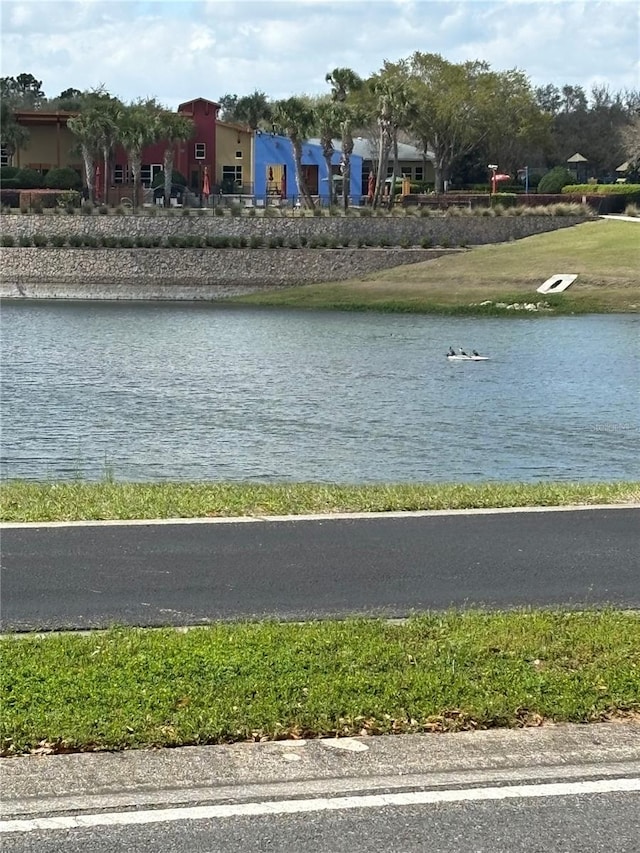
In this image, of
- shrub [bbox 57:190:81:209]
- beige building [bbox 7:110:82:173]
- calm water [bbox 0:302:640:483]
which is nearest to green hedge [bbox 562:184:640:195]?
calm water [bbox 0:302:640:483]

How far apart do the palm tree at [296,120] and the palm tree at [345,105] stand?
2132 mm

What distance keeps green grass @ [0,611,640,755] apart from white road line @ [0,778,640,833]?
60 centimetres

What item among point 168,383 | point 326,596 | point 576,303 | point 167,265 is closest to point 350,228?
point 167,265

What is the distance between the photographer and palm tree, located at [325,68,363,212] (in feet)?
248

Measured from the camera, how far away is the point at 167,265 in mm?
68938

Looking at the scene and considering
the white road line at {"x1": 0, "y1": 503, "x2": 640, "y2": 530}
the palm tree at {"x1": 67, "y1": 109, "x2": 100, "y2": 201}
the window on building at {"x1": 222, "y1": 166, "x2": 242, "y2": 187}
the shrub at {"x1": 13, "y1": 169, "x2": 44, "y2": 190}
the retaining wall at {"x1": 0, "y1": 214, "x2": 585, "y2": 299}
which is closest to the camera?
the white road line at {"x1": 0, "y1": 503, "x2": 640, "y2": 530}

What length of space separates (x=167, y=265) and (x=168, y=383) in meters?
37.2

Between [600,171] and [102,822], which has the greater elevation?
[600,171]

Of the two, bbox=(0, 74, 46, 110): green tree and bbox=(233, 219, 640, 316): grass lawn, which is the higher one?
bbox=(0, 74, 46, 110): green tree

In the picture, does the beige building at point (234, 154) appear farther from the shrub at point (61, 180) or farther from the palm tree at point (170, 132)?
the shrub at point (61, 180)

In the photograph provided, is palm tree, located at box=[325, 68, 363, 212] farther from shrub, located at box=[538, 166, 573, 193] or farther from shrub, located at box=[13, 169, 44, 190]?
shrub, located at box=[13, 169, 44, 190]

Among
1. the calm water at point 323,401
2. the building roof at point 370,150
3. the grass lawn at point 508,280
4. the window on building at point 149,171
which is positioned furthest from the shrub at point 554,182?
the calm water at point 323,401

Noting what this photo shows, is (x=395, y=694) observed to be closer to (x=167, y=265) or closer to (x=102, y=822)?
(x=102, y=822)

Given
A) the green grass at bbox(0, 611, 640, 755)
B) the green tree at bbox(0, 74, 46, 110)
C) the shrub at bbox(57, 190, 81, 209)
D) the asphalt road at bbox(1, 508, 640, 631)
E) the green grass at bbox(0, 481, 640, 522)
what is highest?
the green tree at bbox(0, 74, 46, 110)
